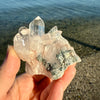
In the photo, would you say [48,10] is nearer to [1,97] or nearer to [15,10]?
[15,10]

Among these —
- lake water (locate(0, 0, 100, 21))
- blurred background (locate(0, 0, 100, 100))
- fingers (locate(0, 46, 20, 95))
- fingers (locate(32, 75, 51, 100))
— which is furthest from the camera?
lake water (locate(0, 0, 100, 21))

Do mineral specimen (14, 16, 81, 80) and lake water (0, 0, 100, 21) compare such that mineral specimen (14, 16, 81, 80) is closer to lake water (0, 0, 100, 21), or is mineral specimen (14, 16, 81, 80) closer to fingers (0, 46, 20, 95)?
fingers (0, 46, 20, 95)

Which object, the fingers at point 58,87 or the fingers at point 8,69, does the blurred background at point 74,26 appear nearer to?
the fingers at point 58,87

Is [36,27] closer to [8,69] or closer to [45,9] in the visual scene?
[8,69]

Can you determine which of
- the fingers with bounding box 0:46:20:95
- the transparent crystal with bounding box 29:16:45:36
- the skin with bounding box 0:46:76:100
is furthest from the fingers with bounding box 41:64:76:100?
the transparent crystal with bounding box 29:16:45:36

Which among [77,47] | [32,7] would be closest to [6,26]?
[32,7]

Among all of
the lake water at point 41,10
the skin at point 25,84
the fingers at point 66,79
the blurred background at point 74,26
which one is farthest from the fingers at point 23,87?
the lake water at point 41,10

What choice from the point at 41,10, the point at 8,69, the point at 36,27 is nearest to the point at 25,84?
the point at 8,69
